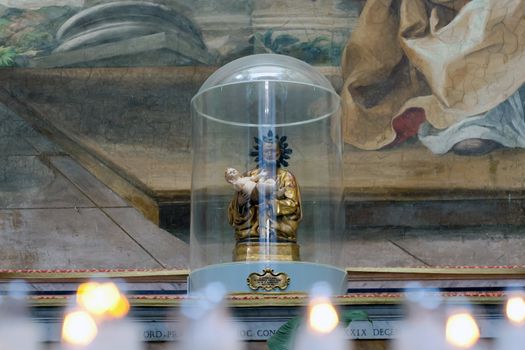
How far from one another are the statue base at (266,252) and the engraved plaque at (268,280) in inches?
9.0

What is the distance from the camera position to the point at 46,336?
6.30 meters

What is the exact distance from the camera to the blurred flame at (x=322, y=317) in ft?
20.0

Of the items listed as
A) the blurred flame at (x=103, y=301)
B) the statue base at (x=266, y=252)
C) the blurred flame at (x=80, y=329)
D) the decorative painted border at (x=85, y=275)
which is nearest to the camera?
the blurred flame at (x=80, y=329)

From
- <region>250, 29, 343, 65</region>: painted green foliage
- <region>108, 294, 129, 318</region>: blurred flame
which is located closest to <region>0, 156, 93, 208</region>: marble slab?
<region>250, 29, 343, 65</region>: painted green foliage

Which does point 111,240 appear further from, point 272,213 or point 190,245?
point 272,213

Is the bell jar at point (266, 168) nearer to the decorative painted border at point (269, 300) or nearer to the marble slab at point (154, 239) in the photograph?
the marble slab at point (154, 239)

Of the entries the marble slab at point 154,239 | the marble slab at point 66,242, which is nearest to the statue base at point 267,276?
the marble slab at point 154,239

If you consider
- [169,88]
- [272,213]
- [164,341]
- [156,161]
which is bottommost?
[164,341]

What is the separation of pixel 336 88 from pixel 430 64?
875 millimetres

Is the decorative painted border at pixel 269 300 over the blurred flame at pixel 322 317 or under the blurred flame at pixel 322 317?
over

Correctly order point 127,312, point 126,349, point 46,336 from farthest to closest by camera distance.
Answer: point 127,312 → point 46,336 → point 126,349

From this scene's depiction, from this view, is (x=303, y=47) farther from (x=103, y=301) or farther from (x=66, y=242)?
(x=103, y=301)

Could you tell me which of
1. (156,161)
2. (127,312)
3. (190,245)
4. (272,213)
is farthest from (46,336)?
(156,161)

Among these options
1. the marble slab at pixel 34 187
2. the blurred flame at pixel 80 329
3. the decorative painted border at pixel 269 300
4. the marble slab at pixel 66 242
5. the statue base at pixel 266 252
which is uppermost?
the marble slab at pixel 34 187
